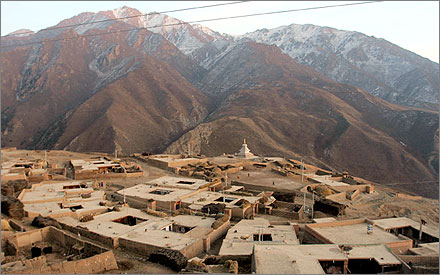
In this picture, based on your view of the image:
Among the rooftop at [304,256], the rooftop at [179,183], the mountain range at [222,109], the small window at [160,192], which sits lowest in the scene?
the small window at [160,192]

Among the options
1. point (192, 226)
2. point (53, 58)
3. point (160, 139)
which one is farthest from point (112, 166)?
point (53, 58)

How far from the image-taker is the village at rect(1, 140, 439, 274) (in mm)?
12828

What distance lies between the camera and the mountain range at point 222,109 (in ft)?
259

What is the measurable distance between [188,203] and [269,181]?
14.6 m

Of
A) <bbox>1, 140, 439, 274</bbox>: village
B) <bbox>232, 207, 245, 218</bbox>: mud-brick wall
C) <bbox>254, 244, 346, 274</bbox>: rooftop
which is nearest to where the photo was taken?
<bbox>254, 244, 346, 274</bbox>: rooftop

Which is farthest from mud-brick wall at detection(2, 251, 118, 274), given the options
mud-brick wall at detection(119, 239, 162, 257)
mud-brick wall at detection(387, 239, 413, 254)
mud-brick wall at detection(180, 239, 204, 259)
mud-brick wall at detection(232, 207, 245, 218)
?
mud-brick wall at detection(387, 239, 413, 254)

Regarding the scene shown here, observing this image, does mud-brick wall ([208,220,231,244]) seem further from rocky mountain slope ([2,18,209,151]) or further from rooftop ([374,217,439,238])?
rocky mountain slope ([2,18,209,151])

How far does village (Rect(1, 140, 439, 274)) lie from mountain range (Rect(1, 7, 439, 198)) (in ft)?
117

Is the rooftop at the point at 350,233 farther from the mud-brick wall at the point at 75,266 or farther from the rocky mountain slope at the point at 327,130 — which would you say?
the rocky mountain slope at the point at 327,130

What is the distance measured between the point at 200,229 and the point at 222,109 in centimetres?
9240

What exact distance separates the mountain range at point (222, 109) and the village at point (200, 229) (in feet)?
117

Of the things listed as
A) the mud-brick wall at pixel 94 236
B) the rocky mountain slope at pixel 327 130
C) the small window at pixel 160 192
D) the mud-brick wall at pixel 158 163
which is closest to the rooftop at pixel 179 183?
the small window at pixel 160 192

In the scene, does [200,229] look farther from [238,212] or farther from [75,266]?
[75,266]

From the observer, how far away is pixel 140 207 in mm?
25781
